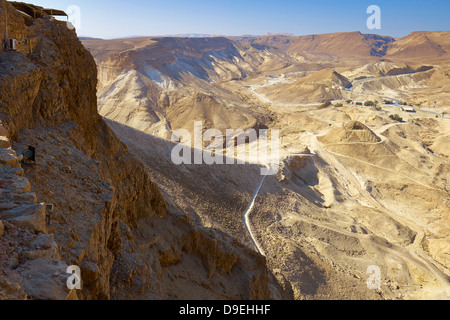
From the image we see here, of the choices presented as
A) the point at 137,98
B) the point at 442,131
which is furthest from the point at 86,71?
the point at 442,131
